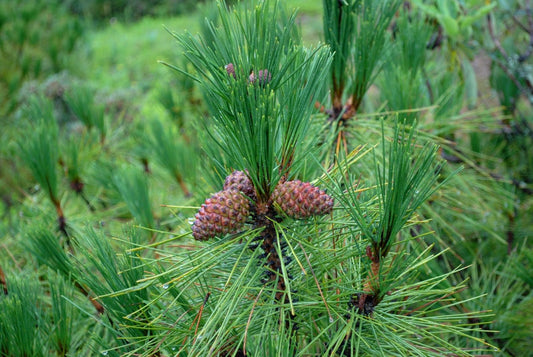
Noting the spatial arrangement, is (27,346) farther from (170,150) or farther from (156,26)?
(156,26)

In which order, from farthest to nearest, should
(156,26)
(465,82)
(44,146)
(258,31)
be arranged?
1. (156,26)
2. (465,82)
3. (44,146)
4. (258,31)

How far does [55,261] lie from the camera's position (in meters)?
0.65

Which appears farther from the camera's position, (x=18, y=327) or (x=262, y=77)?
(x=18, y=327)

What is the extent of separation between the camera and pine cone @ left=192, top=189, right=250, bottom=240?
44cm

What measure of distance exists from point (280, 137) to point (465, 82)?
2.73 feet

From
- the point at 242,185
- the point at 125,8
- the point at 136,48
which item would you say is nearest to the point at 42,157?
the point at 242,185

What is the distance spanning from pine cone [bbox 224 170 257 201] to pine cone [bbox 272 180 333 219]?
3cm

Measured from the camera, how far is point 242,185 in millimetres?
479

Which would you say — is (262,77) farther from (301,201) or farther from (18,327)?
(18,327)

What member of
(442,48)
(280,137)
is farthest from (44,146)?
(442,48)

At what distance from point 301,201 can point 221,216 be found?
8 cm

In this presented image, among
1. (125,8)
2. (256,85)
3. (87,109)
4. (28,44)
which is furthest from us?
(125,8)

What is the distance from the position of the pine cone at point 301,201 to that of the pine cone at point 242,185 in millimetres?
29

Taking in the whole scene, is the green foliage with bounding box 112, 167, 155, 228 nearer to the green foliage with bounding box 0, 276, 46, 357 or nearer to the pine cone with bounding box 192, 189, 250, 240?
the green foliage with bounding box 0, 276, 46, 357
